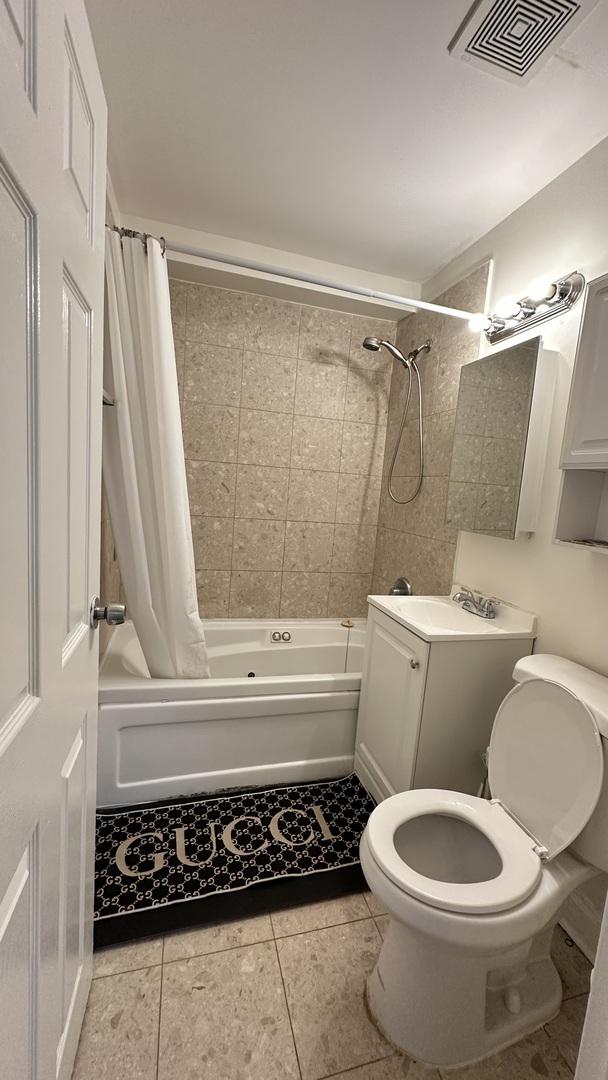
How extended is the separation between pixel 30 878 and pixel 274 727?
138 cm

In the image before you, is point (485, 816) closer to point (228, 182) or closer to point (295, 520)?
point (295, 520)

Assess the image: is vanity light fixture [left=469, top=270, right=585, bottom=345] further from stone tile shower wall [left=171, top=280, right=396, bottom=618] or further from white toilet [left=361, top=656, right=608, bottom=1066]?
white toilet [left=361, top=656, right=608, bottom=1066]

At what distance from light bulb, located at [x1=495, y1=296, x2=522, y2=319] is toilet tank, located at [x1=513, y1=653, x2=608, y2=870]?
1.29 m

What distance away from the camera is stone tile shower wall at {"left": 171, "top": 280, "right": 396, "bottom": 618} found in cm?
258

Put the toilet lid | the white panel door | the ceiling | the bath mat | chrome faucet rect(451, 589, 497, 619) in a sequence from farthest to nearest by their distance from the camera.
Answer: chrome faucet rect(451, 589, 497, 619), the bath mat, the ceiling, the toilet lid, the white panel door

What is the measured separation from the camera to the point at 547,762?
1206 millimetres

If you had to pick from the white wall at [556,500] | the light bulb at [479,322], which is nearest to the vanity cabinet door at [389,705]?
the white wall at [556,500]

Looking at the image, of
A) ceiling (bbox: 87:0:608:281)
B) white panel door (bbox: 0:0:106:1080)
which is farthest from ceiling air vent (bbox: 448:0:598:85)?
white panel door (bbox: 0:0:106:1080)

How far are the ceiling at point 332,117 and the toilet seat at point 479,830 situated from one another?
6.81 ft

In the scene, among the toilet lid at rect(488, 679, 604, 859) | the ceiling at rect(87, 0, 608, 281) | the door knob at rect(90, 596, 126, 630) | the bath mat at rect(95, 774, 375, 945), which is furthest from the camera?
the bath mat at rect(95, 774, 375, 945)

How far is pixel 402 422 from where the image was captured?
2701mm

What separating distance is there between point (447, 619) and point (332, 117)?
1.84 meters

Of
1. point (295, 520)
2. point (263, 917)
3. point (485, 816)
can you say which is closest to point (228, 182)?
point (295, 520)

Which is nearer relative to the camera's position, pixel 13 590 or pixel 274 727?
pixel 13 590
